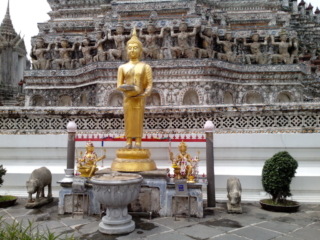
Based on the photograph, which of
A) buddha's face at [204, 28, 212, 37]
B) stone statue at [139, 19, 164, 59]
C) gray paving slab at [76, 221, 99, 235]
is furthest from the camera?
buddha's face at [204, 28, 212, 37]

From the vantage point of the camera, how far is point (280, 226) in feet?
Result: 17.5

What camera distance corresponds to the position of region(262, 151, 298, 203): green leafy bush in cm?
623

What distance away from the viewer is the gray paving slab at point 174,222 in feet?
17.7

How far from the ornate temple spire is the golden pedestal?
27911 mm

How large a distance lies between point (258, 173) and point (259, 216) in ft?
6.13

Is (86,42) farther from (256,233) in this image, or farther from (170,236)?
(256,233)

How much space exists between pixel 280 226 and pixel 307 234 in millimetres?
500

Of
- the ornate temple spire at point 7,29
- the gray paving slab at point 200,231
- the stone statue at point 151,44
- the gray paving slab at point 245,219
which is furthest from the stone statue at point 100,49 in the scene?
the ornate temple spire at point 7,29

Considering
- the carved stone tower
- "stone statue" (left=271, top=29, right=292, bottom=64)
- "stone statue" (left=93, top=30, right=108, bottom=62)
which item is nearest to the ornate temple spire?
the carved stone tower

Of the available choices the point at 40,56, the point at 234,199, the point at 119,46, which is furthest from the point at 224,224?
the point at 40,56

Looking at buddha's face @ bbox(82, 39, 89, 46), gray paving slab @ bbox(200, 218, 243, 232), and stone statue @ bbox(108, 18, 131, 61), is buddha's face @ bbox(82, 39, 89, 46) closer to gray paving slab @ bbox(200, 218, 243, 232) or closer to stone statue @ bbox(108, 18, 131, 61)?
stone statue @ bbox(108, 18, 131, 61)

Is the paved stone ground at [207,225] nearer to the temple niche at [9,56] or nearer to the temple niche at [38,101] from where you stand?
the temple niche at [38,101]

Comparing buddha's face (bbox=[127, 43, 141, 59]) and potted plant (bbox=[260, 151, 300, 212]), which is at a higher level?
buddha's face (bbox=[127, 43, 141, 59])

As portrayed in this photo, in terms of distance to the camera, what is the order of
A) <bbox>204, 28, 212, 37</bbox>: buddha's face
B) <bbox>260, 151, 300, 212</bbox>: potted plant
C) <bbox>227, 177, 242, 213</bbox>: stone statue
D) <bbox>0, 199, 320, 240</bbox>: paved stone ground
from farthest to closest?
<bbox>204, 28, 212, 37</bbox>: buddha's face, <bbox>260, 151, 300, 212</bbox>: potted plant, <bbox>227, 177, 242, 213</bbox>: stone statue, <bbox>0, 199, 320, 240</bbox>: paved stone ground
